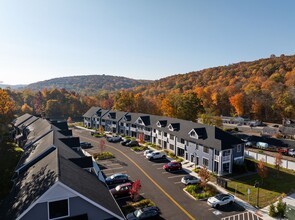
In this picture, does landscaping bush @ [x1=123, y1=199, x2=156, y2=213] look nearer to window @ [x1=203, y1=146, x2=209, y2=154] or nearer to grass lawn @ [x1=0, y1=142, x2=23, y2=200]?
grass lawn @ [x1=0, y1=142, x2=23, y2=200]

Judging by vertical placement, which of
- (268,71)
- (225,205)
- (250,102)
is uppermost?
(268,71)

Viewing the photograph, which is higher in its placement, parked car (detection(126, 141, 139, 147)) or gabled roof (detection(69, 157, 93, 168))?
gabled roof (detection(69, 157, 93, 168))

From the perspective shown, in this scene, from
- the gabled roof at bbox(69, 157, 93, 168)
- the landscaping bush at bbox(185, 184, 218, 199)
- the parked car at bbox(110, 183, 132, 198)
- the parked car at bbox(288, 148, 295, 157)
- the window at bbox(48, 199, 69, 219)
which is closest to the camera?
the window at bbox(48, 199, 69, 219)

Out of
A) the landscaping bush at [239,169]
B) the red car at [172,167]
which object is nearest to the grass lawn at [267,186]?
the landscaping bush at [239,169]

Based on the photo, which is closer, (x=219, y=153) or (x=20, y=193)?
(x=20, y=193)

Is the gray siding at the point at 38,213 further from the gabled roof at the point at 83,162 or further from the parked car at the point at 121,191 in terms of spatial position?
the parked car at the point at 121,191

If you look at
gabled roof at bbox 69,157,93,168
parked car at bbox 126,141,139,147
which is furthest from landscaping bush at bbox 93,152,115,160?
gabled roof at bbox 69,157,93,168

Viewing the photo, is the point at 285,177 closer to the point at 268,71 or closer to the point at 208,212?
the point at 208,212

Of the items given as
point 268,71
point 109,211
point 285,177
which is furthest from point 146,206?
point 268,71
